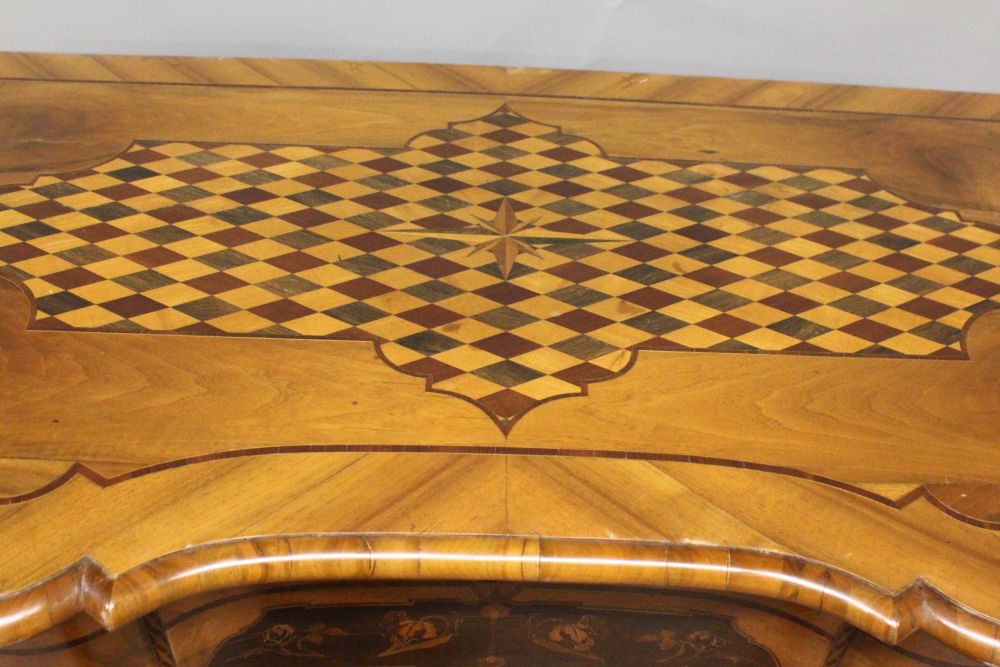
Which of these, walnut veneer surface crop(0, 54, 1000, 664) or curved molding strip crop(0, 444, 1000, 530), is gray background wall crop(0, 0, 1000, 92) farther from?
curved molding strip crop(0, 444, 1000, 530)

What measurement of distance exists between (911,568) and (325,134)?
1.21 metres

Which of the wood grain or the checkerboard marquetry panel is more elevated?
the wood grain

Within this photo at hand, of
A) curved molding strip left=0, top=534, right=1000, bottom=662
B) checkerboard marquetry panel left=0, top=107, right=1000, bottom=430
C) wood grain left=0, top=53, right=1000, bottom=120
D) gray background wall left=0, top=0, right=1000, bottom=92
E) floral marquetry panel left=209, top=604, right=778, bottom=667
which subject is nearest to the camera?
curved molding strip left=0, top=534, right=1000, bottom=662

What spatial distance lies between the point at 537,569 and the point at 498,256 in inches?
24.4

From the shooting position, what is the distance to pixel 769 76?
313 centimetres

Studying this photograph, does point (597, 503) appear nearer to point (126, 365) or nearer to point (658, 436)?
point (658, 436)

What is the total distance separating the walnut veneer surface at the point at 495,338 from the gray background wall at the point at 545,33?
72 cm

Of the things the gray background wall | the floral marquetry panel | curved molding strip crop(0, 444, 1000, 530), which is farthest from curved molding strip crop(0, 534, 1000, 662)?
the gray background wall

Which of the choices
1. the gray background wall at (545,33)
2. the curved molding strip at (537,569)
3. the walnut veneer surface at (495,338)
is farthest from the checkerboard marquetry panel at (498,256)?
the gray background wall at (545,33)

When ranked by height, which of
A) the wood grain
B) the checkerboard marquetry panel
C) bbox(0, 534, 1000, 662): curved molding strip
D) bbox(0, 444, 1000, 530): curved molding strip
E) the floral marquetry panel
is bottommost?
the floral marquetry panel

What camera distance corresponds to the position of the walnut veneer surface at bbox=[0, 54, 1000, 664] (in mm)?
1302

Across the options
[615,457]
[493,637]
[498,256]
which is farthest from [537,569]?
[498,256]

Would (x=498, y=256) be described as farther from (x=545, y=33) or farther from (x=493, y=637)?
(x=545, y=33)

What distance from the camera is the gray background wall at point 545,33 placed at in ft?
10.0
